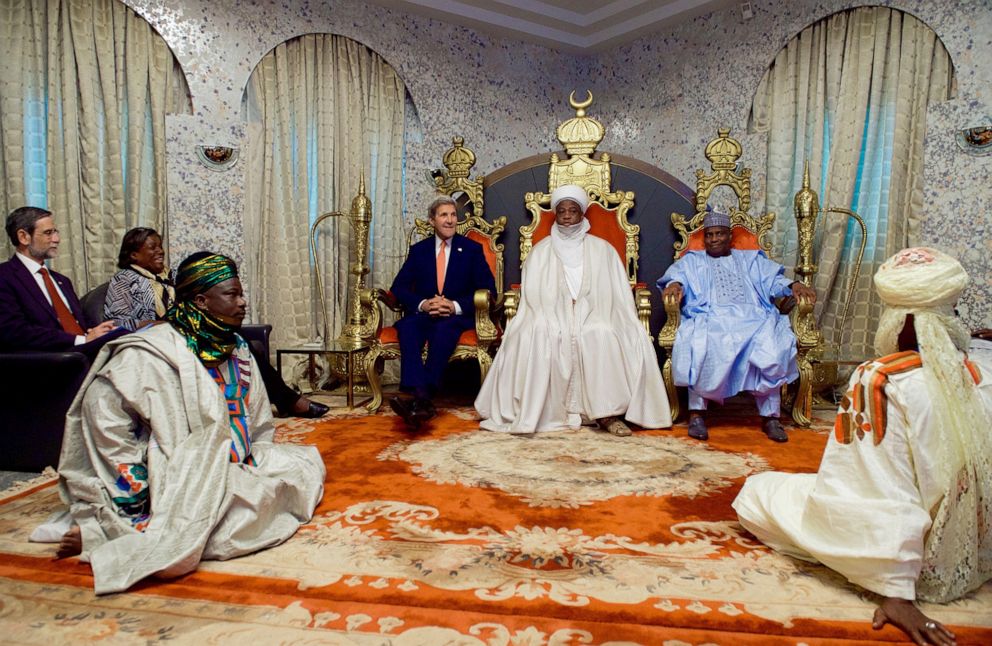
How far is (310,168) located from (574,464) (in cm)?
383

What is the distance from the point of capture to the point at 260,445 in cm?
242

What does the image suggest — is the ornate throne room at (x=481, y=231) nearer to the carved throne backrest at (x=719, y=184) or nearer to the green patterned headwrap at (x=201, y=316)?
the carved throne backrest at (x=719, y=184)

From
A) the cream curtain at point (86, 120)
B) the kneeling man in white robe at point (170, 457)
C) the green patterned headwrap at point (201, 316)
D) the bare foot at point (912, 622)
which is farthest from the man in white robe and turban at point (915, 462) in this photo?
the cream curtain at point (86, 120)

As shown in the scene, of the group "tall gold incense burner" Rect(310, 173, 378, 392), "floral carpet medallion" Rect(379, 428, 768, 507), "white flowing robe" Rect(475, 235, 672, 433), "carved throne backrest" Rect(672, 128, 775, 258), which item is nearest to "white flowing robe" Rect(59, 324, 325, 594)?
"floral carpet medallion" Rect(379, 428, 768, 507)

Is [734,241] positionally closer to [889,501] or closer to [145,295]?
[889,501]

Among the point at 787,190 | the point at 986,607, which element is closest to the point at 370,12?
the point at 787,190

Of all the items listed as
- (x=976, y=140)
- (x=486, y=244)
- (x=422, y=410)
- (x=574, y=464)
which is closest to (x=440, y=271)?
(x=486, y=244)

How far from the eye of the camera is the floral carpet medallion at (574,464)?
8.91 feet

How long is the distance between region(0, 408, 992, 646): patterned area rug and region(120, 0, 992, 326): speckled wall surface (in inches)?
117

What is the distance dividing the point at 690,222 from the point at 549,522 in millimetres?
3033

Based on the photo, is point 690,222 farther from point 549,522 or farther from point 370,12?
point 370,12

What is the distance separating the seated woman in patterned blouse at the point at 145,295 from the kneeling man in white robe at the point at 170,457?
1.60m

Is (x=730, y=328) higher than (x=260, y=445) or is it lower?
higher

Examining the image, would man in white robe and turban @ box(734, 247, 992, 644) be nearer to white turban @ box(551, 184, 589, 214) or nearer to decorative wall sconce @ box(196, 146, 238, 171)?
white turban @ box(551, 184, 589, 214)
